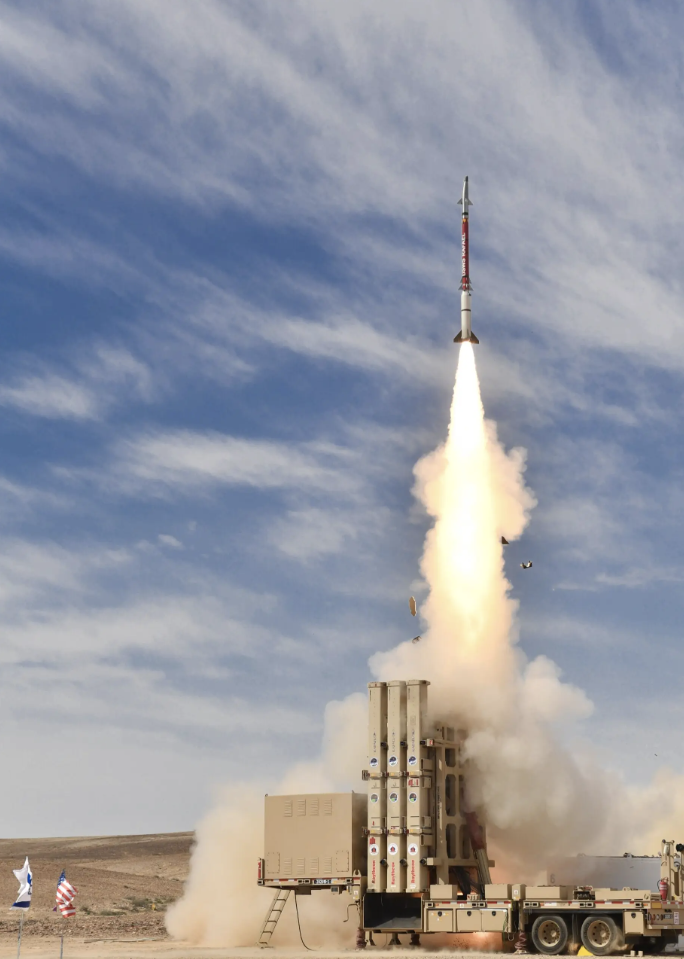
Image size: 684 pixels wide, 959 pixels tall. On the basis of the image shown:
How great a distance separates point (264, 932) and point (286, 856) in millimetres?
2744

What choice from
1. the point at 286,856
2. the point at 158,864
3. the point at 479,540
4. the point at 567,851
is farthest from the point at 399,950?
the point at 158,864

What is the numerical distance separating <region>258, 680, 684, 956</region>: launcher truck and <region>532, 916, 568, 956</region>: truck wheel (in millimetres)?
27

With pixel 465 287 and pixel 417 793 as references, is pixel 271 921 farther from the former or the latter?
pixel 465 287

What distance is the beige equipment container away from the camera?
134 feet

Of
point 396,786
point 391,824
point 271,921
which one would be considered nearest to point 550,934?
point 391,824

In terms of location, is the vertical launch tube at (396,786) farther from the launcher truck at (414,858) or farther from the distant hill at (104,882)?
the distant hill at (104,882)

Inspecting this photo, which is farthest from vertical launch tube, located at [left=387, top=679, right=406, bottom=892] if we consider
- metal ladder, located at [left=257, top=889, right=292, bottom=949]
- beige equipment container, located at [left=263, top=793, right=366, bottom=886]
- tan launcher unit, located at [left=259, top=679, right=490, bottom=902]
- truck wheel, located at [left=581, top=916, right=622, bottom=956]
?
truck wheel, located at [left=581, top=916, right=622, bottom=956]

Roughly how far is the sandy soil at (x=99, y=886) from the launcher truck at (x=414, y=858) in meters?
6.64

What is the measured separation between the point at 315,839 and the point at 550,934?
24.5 feet

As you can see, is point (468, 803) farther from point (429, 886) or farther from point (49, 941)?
point (49, 941)

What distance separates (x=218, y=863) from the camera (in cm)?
4628

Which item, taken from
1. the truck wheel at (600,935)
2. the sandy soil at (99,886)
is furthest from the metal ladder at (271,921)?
the truck wheel at (600,935)

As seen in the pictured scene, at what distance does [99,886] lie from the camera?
71875 millimetres

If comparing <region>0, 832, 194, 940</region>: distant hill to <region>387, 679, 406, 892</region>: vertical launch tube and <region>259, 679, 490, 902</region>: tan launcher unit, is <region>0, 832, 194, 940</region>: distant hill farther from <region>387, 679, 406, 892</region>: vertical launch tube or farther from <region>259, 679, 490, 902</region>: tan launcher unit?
<region>387, 679, 406, 892</region>: vertical launch tube
